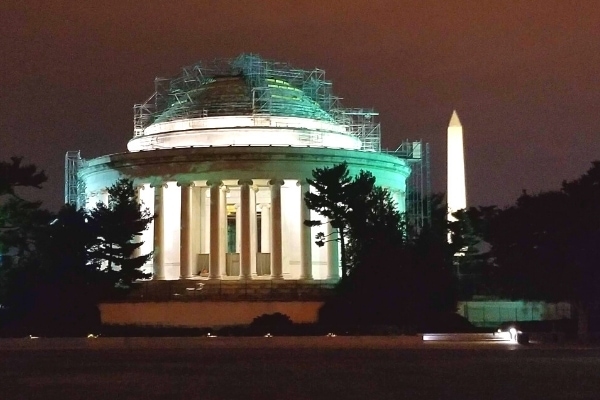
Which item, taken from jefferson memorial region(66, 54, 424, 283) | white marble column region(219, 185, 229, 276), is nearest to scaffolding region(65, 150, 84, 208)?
jefferson memorial region(66, 54, 424, 283)

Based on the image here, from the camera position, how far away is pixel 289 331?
230 ft

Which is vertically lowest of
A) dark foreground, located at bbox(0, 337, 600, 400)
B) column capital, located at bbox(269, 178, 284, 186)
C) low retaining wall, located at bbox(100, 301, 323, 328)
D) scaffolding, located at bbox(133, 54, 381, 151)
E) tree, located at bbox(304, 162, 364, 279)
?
dark foreground, located at bbox(0, 337, 600, 400)

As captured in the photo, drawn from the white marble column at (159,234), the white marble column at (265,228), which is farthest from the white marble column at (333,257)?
the white marble column at (159,234)

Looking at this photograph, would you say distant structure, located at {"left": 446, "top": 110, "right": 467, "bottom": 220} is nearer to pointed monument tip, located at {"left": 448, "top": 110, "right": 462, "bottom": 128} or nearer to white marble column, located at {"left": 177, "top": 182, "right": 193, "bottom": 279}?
pointed monument tip, located at {"left": 448, "top": 110, "right": 462, "bottom": 128}

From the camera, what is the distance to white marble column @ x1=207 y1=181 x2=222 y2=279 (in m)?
93.5

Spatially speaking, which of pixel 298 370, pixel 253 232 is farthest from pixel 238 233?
pixel 298 370

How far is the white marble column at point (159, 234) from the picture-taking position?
96062 millimetres

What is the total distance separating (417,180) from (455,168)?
4.18 meters

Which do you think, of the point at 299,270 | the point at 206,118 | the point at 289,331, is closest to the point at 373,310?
the point at 289,331

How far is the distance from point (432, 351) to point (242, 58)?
5112 centimetres

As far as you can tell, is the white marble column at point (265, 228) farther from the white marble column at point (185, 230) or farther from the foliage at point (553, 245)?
the foliage at point (553, 245)

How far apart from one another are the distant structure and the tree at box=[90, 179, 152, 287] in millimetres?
38314

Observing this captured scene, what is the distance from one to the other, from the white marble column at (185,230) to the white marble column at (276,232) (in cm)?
742

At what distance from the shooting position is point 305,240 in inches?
3752
